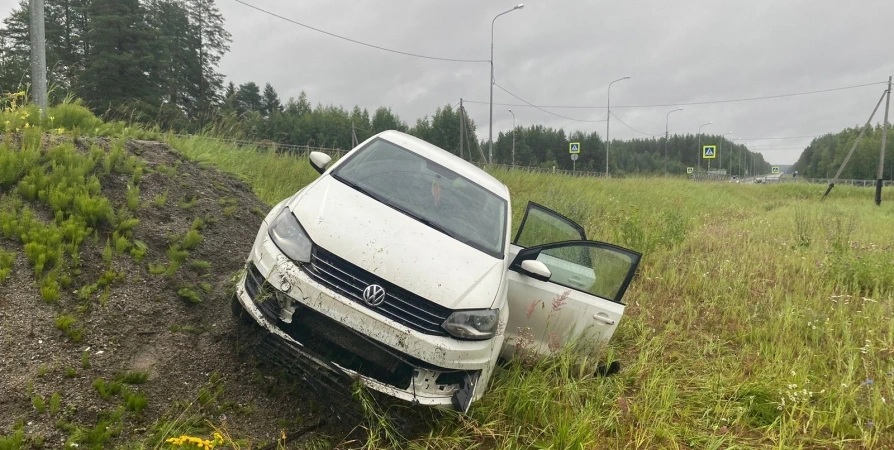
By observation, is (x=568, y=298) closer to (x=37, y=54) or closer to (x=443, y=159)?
(x=443, y=159)

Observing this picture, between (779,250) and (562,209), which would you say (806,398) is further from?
(562,209)

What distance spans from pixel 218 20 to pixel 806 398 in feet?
164

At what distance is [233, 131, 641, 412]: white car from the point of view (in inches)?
116

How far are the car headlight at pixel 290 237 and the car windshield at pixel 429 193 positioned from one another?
0.66 m

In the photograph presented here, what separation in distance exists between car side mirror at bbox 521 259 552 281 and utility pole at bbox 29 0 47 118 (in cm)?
639

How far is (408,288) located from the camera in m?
2.98

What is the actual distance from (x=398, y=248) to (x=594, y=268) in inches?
68.9

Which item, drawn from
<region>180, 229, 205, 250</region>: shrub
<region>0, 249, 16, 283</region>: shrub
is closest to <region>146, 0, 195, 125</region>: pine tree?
<region>180, 229, 205, 250</region>: shrub

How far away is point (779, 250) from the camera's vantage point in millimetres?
8945

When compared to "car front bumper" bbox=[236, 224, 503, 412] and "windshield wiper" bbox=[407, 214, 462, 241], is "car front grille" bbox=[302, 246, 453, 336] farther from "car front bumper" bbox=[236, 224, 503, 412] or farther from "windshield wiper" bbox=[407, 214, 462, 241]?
"windshield wiper" bbox=[407, 214, 462, 241]

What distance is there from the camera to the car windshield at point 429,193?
382 cm

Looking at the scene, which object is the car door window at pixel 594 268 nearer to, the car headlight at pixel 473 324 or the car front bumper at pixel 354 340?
the car headlight at pixel 473 324

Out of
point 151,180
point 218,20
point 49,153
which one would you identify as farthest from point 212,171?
point 218,20

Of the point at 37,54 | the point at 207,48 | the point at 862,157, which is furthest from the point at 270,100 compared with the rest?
the point at 862,157
